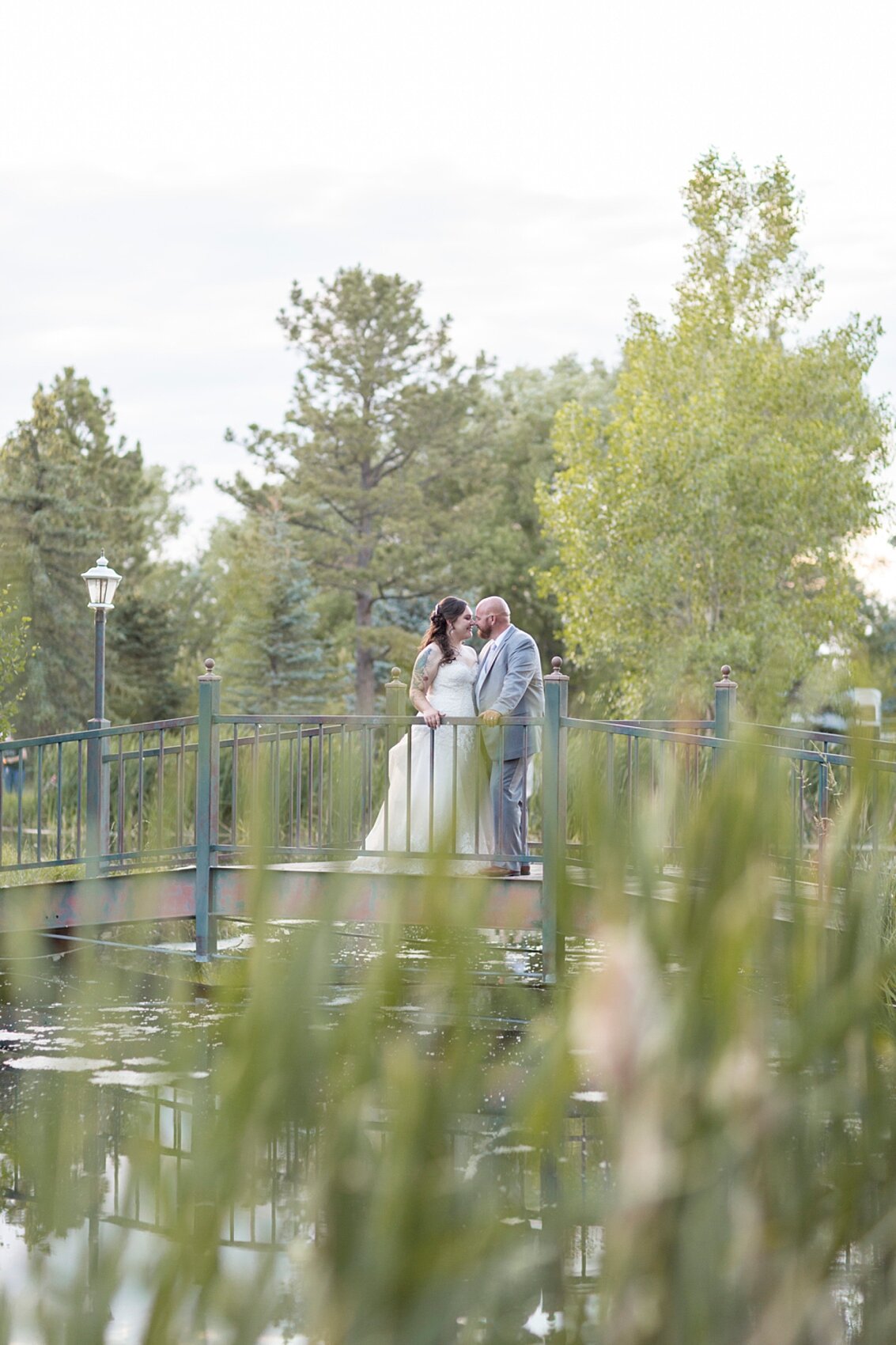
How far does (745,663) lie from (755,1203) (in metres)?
Answer: 23.2

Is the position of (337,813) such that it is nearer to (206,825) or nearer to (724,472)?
(206,825)

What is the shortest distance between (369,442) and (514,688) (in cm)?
2656

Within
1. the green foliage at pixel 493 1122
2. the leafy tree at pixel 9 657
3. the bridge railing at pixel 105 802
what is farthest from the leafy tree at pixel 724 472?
the green foliage at pixel 493 1122

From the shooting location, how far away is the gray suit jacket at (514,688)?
912 cm

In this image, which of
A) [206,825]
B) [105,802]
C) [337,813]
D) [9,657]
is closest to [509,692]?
[337,813]

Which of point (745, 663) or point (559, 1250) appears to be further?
point (745, 663)

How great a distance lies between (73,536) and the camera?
31.2 metres

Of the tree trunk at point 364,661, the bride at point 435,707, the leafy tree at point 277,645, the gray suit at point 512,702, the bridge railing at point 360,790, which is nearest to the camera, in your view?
the bridge railing at point 360,790

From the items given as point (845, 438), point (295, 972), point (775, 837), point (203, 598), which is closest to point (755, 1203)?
point (775, 837)

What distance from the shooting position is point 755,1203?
1.18 meters

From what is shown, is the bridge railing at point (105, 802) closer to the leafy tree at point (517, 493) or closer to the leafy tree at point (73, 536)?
the leafy tree at point (73, 536)

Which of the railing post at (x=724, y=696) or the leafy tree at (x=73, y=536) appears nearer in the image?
the railing post at (x=724, y=696)

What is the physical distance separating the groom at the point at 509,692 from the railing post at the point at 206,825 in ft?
5.29

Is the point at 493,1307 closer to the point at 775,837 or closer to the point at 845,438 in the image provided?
the point at 775,837
